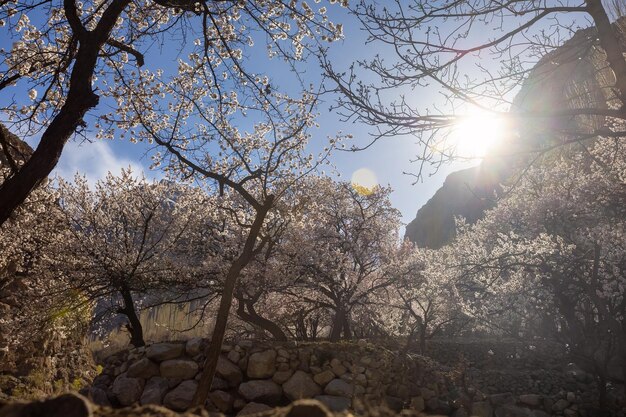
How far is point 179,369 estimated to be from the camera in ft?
27.5

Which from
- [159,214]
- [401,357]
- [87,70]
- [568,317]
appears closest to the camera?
[87,70]

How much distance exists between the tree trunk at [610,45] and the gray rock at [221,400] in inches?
310

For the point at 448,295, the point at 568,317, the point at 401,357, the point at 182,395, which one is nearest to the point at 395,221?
the point at 448,295

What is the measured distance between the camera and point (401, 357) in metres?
9.10

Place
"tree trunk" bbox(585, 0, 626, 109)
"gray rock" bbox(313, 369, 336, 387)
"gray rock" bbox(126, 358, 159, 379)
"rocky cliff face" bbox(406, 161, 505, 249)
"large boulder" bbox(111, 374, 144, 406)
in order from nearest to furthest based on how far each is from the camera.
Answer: "tree trunk" bbox(585, 0, 626, 109) → "large boulder" bbox(111, 374, 144, 406) → "gray rock" bbox(313, 369, 336, 387) → "gray rock" bbox(126, 358, 159, 379) → "rocky cliff face" bbox(406, 161, 505, 249)

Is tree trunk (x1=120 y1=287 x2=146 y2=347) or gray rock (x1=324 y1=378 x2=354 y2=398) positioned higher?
tree trunk (x1=120 y1=287 x2=146 y2=347)

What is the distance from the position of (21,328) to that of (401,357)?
955 centimetres

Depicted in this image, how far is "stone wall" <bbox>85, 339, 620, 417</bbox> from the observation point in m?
8.05

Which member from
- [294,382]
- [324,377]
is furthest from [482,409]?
[294,382]

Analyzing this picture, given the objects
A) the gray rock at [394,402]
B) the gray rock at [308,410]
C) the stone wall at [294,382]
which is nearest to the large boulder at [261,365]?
the stone wall at [294,382]

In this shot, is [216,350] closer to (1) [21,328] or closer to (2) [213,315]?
(1) [21,328]

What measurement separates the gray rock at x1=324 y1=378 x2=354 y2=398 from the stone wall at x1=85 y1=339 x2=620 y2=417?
2 cm

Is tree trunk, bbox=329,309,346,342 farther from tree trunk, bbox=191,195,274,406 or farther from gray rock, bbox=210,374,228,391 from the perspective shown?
tree trunk, bbox=191,195,274,406

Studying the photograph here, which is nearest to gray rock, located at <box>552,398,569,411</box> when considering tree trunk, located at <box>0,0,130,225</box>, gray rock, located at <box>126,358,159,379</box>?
gray rock, located at <box>126,358,159,379</box>
